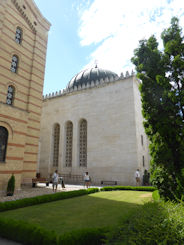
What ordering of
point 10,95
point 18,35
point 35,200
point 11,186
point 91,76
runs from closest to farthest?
point 35,200, point 11,186, point 10,95, point 18,35, point 91,76

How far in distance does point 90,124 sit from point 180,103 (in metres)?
14.6

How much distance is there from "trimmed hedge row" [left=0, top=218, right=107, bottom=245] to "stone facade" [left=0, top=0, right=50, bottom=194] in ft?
23.5

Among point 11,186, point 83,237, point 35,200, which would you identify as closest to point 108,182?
point 11,186

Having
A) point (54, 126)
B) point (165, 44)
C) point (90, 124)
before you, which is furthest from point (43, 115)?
point (165, 44)

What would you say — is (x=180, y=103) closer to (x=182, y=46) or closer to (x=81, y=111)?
(x=182, y=46)

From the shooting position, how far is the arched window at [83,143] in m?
22.1

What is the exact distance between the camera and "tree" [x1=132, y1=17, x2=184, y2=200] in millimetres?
8008

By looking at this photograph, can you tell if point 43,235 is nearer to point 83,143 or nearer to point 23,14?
point 23,14

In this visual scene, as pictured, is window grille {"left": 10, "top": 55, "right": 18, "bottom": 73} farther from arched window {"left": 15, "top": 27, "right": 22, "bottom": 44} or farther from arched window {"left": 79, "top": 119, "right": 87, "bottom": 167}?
arched window {"left": 79, "top": 119, "right": 87, "bottom": 167}

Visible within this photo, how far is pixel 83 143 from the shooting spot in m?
22.8

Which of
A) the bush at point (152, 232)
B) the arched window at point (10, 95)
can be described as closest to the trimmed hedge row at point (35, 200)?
the bush at point (152, 232)

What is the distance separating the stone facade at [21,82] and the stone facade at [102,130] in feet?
24.9

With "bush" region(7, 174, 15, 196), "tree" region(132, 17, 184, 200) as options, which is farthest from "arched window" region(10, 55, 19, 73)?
"tree" region(132, 17, 184, 200)

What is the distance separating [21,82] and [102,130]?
10706 millimetres
